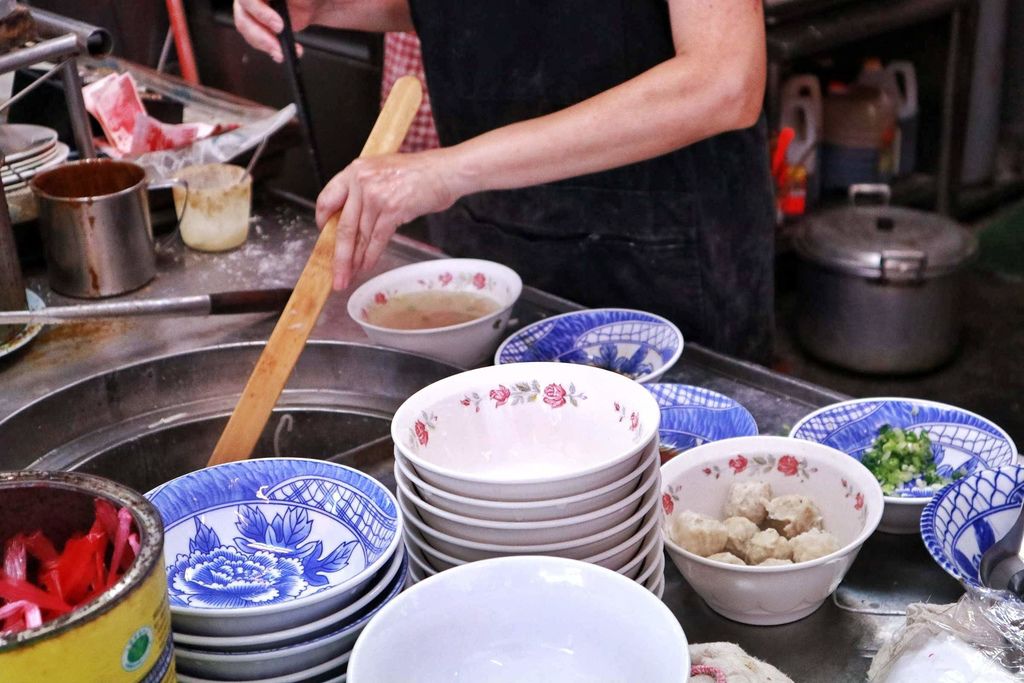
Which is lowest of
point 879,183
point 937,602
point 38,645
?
point 879,183

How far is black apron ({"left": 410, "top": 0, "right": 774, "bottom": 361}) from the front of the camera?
2172mm

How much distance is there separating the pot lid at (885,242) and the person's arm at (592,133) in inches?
91.3

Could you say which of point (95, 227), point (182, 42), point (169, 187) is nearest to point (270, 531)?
point (95, 227)

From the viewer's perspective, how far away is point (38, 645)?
748mm

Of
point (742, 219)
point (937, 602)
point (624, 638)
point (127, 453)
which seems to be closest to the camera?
point (624, 638)

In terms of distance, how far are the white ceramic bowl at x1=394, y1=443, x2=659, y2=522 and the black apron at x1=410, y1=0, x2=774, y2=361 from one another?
123cm

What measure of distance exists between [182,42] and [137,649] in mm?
3440

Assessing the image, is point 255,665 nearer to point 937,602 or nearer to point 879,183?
point 937,602

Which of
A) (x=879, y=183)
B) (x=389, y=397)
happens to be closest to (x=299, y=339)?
(x=389, y=397)

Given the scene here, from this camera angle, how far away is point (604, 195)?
2.28 m

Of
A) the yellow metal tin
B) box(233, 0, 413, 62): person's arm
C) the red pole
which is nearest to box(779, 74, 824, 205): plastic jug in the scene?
the red pole

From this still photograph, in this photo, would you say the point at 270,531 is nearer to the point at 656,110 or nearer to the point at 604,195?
the point at 656,110

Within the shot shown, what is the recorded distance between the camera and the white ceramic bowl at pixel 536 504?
41.3 inches

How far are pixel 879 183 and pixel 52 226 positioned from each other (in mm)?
3661
